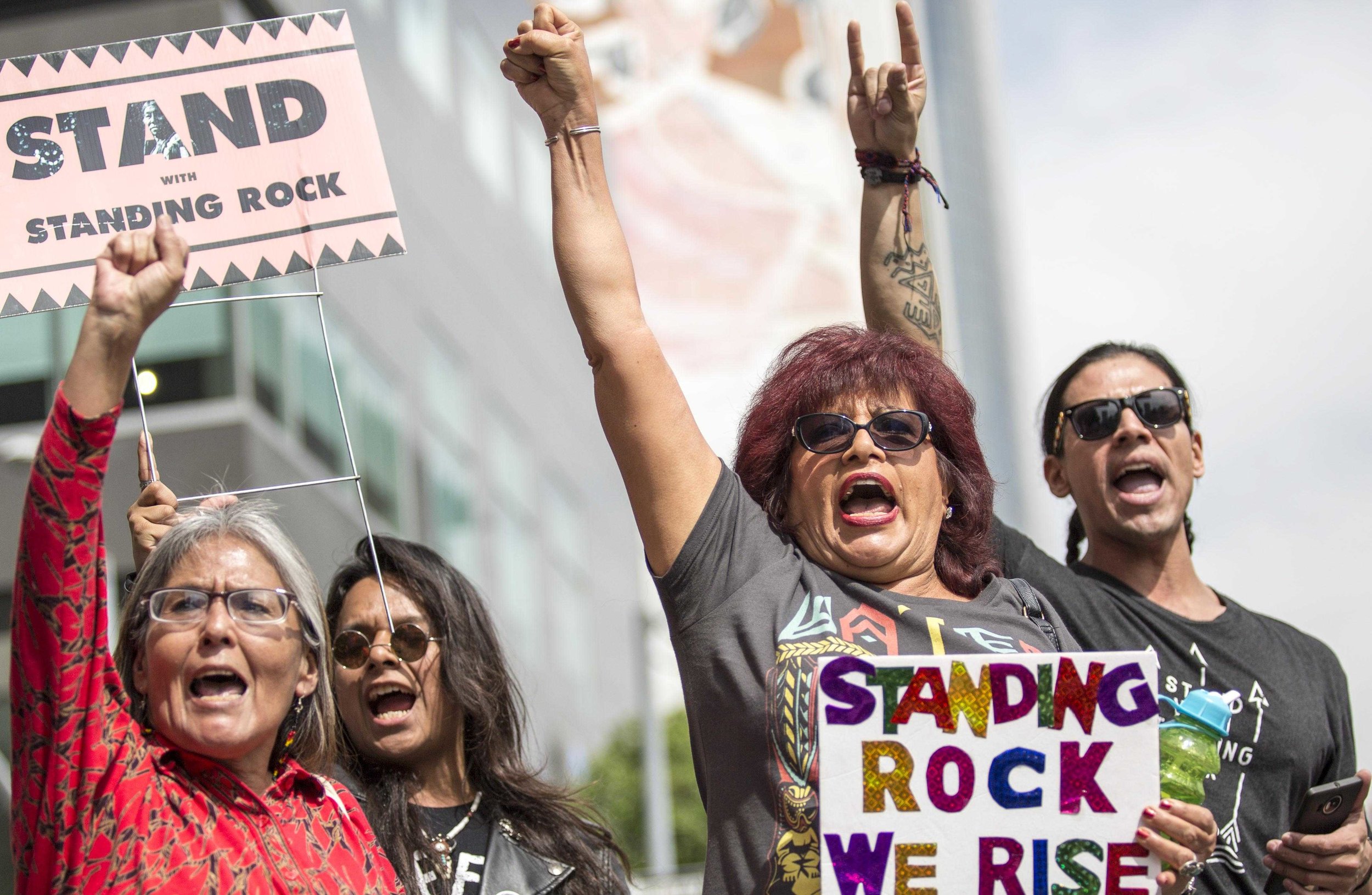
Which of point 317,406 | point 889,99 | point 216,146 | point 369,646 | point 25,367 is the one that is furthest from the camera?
point 317,406

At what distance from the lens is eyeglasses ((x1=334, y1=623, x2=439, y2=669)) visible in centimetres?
352

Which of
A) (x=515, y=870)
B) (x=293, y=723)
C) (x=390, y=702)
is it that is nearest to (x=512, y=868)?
(x=515, y=870)

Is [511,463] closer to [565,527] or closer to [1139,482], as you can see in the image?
[565,527]

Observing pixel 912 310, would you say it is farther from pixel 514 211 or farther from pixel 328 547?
pixel 514 211

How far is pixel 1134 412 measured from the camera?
12.3 feet

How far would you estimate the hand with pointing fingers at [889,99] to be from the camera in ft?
11.9

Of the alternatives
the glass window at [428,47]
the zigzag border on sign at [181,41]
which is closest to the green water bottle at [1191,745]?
the zigzag border on sign at [181,41]

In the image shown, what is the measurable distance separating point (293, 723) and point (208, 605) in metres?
0.32

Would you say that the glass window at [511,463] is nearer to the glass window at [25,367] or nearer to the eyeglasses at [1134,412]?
the glass window at [25,367]

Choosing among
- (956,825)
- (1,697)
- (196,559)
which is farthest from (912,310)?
(1,697)

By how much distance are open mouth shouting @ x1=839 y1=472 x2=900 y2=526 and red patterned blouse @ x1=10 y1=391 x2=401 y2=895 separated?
1.20 m

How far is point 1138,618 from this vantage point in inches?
138

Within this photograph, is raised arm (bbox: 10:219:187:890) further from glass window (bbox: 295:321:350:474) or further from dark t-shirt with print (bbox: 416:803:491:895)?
glass window (bbox: 295:321:350:474)

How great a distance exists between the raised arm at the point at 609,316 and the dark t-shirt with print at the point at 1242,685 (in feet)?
3.60
